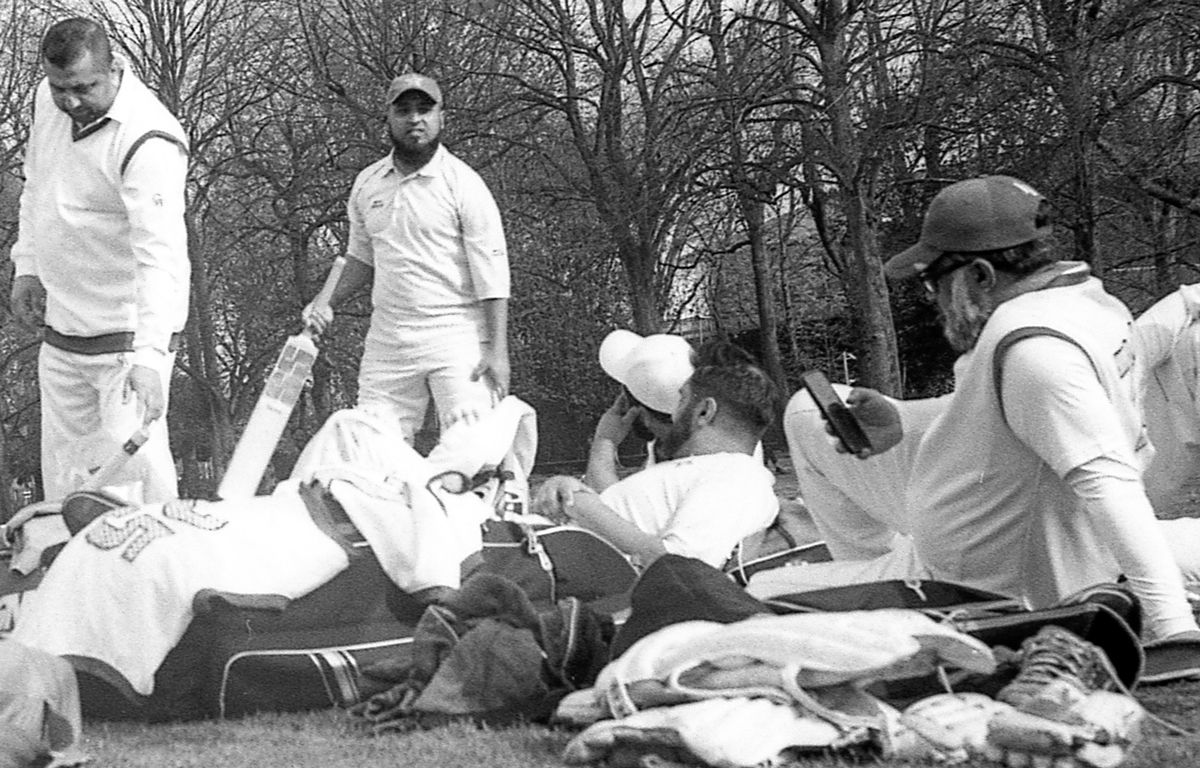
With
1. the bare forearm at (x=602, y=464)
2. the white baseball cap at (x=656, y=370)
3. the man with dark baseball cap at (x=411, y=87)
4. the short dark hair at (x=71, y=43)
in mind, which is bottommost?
the bare forearm at (x=602, y=464)

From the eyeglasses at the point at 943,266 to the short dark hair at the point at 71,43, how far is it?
9.79 feet

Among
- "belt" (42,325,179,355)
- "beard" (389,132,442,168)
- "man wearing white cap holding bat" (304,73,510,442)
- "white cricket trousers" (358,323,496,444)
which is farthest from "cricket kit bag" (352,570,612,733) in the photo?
"beard" (389,132,442,168)

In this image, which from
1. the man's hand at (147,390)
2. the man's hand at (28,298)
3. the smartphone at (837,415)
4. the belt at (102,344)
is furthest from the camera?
the man's hand at (28,298)

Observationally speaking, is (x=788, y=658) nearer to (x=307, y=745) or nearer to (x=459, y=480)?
(x=307, y=745)

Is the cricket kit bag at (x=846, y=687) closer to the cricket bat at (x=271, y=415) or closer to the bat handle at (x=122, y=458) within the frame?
the cricket bat at (x=271, y=415)

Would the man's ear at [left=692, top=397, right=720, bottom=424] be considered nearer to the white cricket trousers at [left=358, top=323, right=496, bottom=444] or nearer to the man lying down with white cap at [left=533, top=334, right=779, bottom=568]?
the man lying down with white cap at [left=533, top=334, right=779, bottom=568]

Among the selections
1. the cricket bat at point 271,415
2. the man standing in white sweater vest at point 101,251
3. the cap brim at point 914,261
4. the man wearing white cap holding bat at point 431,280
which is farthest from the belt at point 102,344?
the cap brim at point 914,261

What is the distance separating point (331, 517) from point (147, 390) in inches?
55.7

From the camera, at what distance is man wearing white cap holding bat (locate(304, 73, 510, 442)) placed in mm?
6023

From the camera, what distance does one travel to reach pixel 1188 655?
274 cm

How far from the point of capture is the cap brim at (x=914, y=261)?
314 cm

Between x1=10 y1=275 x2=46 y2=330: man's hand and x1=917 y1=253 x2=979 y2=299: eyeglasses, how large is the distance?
11.3 ft

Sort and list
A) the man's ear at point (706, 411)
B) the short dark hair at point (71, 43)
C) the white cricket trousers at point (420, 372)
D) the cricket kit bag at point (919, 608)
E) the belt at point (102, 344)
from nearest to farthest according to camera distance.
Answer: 1. the cricket kit bag at point (919, 608)
2. the man's ear at point (706, 411)
3. the short dark hair at point (71, 43)
4. the belt at point (102, 344)
5. the white cricket trousers at point (420, 372)

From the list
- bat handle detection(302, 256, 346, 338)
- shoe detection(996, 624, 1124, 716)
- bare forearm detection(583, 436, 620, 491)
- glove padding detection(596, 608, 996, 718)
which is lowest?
shoe detection(996, 624, 1124, 716)
